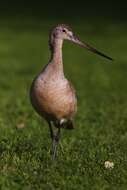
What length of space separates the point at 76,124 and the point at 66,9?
2004 cm

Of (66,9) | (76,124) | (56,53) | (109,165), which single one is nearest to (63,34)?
(56,53)

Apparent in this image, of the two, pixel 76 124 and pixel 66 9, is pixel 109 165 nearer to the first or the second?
pixel 76 124

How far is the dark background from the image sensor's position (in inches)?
1099

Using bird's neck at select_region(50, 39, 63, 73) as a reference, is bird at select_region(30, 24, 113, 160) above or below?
below

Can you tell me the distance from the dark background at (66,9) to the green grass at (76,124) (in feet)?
18.6

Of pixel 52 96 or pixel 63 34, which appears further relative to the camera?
pixel 63 34

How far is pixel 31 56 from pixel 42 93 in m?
11.7

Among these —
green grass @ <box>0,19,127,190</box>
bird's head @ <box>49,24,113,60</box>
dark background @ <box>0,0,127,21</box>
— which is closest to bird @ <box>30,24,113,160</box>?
bird's head @ <box>49,24,113,60</box>

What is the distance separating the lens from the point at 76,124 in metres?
10.2

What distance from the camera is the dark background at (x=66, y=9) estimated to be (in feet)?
91.6

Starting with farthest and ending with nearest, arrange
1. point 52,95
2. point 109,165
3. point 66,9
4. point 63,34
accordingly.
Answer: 1. point 66,9
2. point 63,34
3. point 109,165
4. point 52,95

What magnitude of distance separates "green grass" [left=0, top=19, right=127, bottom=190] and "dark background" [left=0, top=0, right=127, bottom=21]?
568 centimetres

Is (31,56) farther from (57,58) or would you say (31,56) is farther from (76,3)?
(76,3)

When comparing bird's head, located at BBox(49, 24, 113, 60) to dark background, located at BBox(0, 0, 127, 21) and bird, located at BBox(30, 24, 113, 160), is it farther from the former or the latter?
dark background, located at BBox(0, 0, 127, 21)
